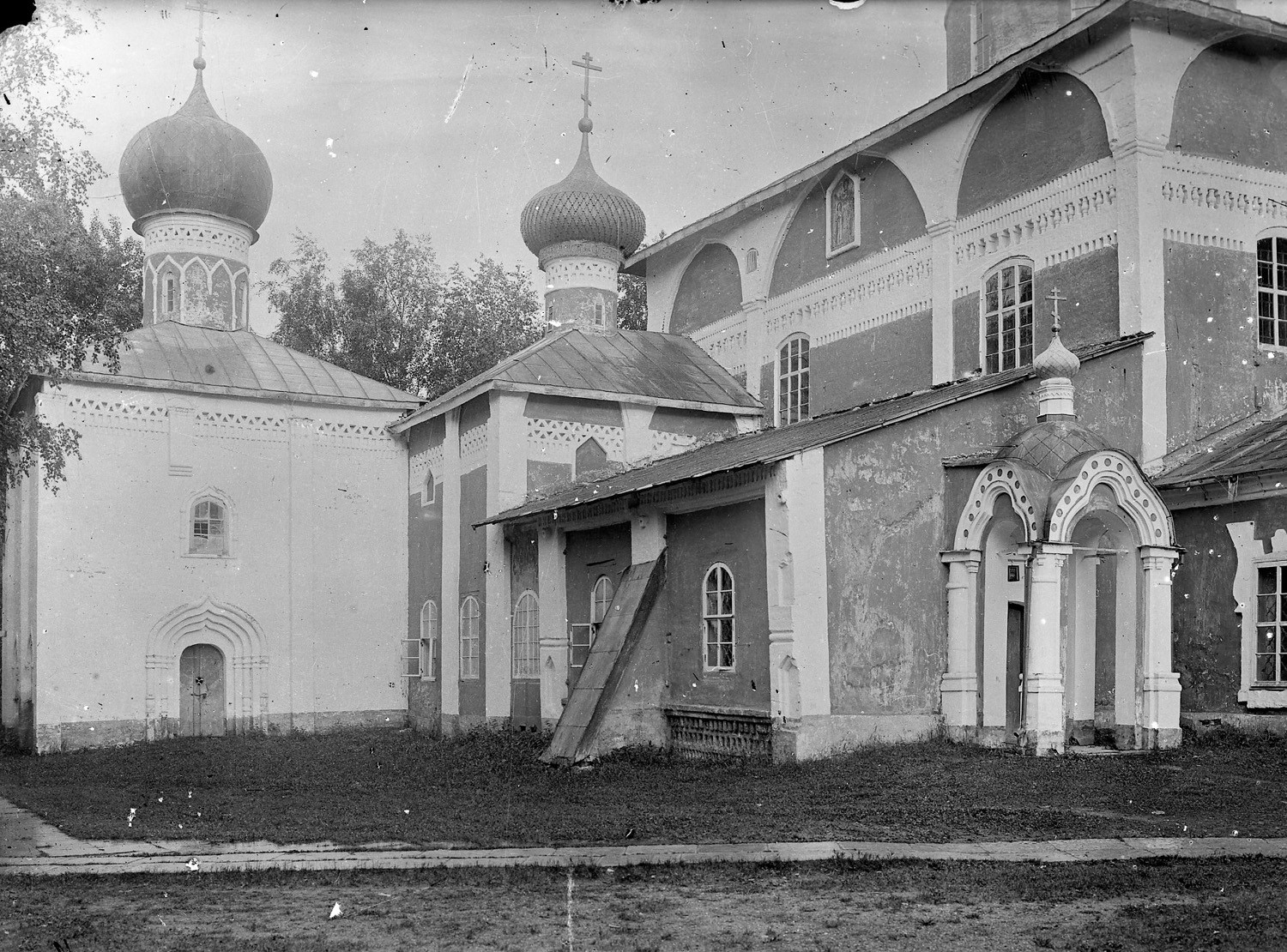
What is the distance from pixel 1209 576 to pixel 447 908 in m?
9.89

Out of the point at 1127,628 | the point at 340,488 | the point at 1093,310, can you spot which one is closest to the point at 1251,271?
the point at 1093,310

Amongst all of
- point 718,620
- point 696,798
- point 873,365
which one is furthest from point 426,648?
point 696,798

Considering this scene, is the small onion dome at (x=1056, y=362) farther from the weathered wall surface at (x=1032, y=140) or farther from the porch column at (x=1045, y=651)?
the weathered wall surface at (x=1032, y=140)

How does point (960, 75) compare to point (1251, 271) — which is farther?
point (960, 75)

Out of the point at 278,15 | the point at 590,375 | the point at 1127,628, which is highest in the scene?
the point at 278,15

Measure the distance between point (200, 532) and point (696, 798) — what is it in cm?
1252

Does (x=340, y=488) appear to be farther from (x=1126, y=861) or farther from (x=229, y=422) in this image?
(x=1126, y=861)

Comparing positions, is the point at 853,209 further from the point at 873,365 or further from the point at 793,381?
the point at 793,381

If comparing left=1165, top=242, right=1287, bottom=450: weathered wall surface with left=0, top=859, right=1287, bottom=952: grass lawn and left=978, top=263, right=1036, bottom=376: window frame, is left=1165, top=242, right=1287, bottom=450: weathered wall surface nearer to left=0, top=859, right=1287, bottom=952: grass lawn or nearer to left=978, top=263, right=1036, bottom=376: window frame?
left=978, top=263, right=1036, bottom=376: window frame

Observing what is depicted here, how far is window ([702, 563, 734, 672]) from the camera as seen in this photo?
1512 centimetres

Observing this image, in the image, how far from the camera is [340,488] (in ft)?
74.3

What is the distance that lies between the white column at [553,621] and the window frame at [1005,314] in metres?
6.05

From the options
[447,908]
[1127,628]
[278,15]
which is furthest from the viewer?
[1127,628]

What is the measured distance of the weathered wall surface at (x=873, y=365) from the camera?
17.8 m
